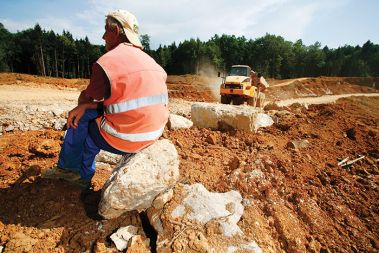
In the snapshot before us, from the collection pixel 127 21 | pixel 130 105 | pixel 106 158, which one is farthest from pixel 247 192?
pixel 127 21

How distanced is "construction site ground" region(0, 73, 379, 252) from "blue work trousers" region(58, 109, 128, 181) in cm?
30

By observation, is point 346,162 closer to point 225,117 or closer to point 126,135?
point 225,117

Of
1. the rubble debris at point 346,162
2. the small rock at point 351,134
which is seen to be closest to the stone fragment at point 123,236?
the rubble debris at point 346,162

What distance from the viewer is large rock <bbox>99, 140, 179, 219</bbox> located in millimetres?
2396

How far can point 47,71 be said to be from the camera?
48.0 m

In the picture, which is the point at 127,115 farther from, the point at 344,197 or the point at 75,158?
the point at 344,197

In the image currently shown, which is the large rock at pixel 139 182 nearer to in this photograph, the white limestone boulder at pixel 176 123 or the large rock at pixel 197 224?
the large rock at pixel 197 224

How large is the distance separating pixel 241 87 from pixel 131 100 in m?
10.3

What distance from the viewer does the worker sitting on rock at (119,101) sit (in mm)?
2105

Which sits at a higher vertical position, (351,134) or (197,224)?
(197,224)

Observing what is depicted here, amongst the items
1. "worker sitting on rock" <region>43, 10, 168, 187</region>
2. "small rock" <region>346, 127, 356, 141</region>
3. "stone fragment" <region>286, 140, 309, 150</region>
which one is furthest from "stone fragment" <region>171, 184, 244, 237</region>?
"small rock" <region>346, 127, 356, 141</region>

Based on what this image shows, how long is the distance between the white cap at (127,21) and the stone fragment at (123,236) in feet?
5.78

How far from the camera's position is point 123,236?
2316 mm

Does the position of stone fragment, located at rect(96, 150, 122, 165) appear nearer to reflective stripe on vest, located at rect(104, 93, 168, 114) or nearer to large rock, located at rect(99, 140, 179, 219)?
large rock, located at rect(99, 140, 179, 219)
